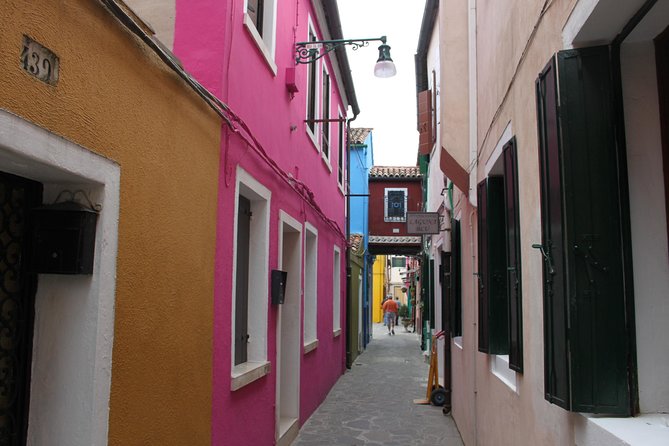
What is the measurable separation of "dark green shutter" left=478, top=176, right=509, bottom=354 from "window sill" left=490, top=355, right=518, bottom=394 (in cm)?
10

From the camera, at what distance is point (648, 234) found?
2.48m

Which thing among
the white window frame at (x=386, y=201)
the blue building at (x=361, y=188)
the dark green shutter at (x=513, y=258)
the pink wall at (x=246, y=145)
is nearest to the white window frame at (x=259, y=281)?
the pink wall at (x=246, y=145)

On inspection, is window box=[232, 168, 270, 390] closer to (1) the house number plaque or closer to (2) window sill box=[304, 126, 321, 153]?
(2) window sill box=[304, 126, 321, 153]

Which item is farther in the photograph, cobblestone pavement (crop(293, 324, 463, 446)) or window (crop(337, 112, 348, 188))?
window (crop(337, 112, 348, 188))

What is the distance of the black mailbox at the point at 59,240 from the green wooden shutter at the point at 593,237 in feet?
6.96

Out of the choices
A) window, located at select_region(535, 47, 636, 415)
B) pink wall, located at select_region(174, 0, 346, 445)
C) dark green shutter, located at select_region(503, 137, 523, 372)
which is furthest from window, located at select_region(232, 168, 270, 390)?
window, located at select_region(535, 47, 636, 415)

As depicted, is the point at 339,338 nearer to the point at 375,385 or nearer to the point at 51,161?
the point at 375,385

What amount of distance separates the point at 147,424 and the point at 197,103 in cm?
206

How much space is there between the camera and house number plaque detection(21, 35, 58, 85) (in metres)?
2.25

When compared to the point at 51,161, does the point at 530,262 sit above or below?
below

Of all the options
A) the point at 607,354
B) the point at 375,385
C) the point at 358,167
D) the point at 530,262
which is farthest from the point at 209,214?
the point at 358,167

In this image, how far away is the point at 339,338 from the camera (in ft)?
41.4

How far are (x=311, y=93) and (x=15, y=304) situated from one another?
22.9ft

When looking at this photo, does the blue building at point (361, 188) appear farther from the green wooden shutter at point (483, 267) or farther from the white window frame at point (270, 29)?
the green wooden shutter at point (483, 267)
